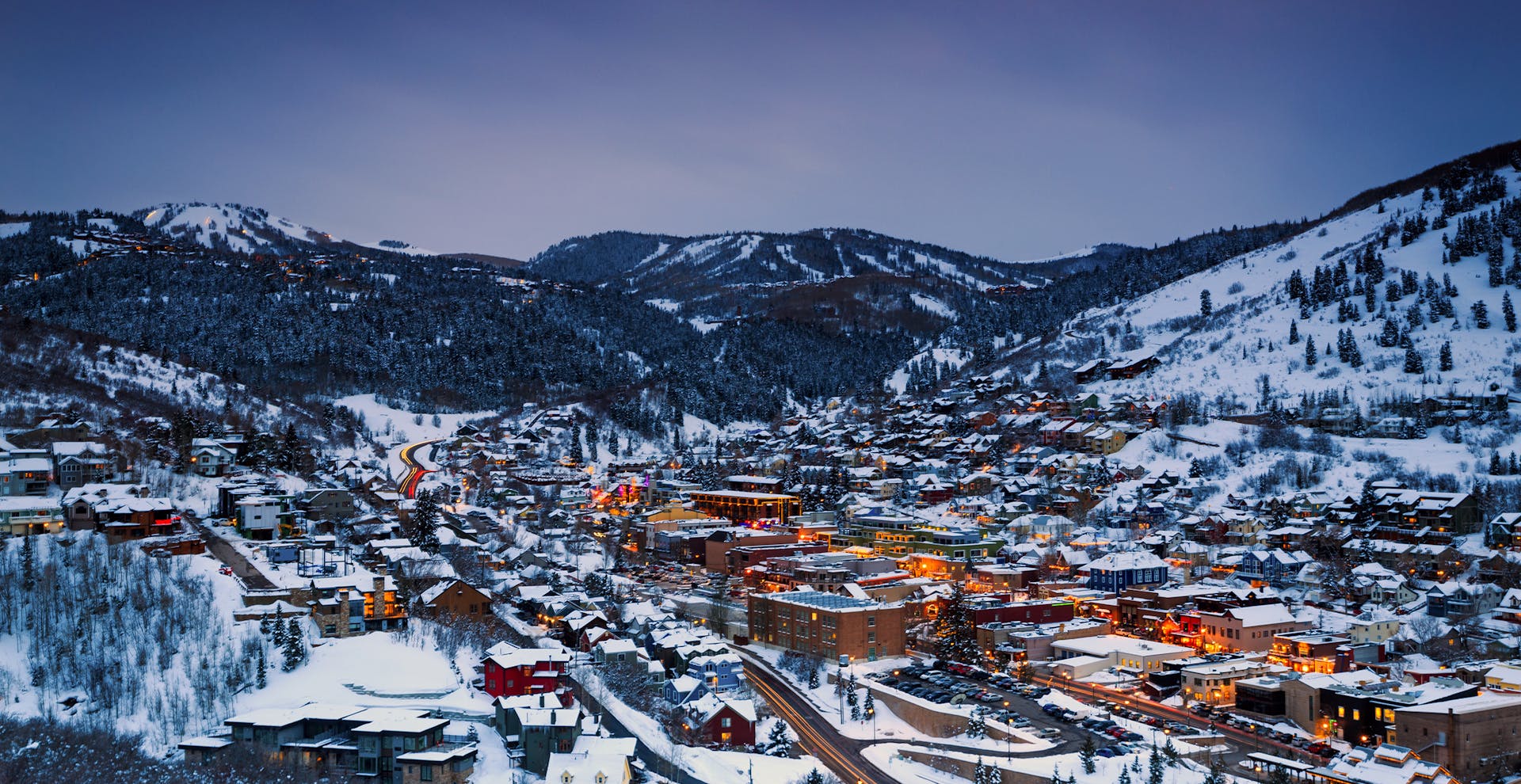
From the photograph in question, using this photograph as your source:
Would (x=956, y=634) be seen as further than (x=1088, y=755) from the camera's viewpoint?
Yes

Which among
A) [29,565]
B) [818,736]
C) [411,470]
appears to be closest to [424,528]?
[29,565]

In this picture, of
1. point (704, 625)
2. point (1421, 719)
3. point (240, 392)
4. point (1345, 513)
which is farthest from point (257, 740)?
point (240, 392)

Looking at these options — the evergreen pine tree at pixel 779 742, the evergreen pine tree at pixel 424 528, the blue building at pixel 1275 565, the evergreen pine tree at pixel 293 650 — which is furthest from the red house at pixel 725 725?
the blue building at pixel 1275 565

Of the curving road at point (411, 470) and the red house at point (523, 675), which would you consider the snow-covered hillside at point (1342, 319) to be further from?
the red house at point (523, 675)

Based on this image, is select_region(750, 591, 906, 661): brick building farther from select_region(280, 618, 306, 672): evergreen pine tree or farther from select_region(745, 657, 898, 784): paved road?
select_region(280, 618, 306, 672): evergreen pine tree

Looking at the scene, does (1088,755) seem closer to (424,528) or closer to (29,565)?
(29,565)

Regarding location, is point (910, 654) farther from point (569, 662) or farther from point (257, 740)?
point (257, 740)
